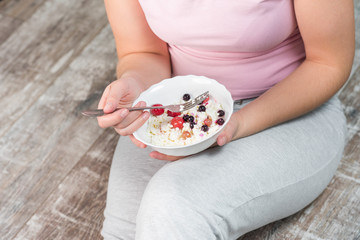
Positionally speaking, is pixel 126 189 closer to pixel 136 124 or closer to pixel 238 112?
pixel 136 124

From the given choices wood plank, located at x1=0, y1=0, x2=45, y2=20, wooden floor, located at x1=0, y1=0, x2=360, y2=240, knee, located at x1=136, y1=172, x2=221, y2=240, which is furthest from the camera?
wood plank, located at x1=0, y1=0, x2=45, y2=20

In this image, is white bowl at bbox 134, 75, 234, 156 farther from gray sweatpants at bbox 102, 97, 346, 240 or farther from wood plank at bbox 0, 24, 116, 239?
Answer: wood plank at bbox 0, 24, 116, 239

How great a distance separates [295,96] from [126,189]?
47 cm

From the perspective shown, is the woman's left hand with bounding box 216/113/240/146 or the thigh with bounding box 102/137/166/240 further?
the thigh with bounding box 102/137/166/240

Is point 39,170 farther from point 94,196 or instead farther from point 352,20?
point 352,20

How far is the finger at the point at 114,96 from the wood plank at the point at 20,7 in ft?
4.33

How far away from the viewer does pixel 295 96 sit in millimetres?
1084

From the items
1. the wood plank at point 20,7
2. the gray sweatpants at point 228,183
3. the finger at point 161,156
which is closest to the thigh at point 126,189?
the gray sweatpants at point 228,183

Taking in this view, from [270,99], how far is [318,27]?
0.64 ft

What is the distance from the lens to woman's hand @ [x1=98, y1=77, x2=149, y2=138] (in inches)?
37.5

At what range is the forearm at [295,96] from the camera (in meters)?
1.07

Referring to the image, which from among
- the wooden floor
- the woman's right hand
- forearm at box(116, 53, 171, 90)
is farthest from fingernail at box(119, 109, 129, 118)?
the wooden floor

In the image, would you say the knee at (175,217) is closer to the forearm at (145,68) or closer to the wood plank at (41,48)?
the forearm at (145,68)

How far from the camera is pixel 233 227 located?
1.00m
